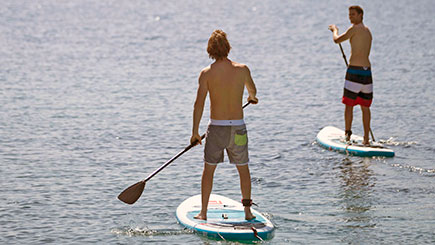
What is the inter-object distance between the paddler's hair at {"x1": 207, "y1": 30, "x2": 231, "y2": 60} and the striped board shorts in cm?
431

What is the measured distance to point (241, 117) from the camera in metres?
8.26

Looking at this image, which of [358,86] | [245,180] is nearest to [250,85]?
[245,180]

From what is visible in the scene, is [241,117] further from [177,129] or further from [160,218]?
[177,129]

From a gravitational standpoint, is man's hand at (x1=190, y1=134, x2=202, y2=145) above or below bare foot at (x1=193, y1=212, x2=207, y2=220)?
above

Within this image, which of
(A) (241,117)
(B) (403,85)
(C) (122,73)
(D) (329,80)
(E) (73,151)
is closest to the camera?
(A) (241,117)

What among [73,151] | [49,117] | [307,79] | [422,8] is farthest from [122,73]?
[422,8]

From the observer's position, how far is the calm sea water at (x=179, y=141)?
29.3 feet

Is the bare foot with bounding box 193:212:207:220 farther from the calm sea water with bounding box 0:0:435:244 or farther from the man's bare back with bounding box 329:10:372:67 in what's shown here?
the man's bare back with bounding box 329:10:372:67

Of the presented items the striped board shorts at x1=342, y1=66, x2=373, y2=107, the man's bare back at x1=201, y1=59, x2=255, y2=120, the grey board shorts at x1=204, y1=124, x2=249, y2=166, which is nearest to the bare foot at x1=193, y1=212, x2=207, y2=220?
the grey board shorts at x1=204, y1=124, x2=249, y2=166

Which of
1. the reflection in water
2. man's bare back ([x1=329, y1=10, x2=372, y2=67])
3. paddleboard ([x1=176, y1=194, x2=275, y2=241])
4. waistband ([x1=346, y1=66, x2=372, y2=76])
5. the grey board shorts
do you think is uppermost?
man's bare back ([x1=329, y1=10, x2=372, y2=67])

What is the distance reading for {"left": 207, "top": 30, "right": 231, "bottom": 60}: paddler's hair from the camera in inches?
315

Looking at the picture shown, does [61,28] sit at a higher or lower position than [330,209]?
higher

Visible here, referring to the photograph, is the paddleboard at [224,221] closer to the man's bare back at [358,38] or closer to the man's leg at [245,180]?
the man's leg at [245,180]

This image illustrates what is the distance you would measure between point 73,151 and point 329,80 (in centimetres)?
890
